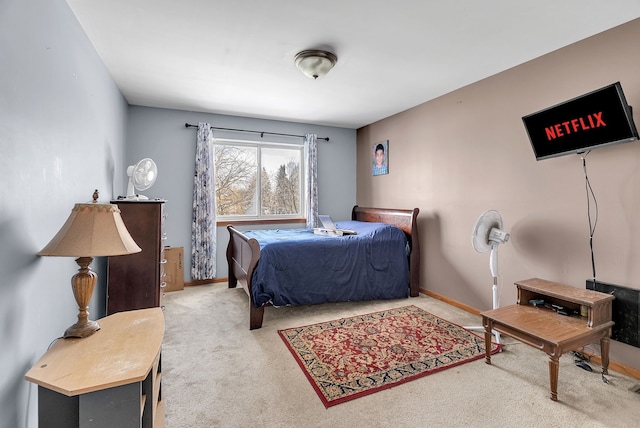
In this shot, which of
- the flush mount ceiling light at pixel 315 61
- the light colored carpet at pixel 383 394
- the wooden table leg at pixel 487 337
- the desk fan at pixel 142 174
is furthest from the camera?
the desk fan at pixel 142 174

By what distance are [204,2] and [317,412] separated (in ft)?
8.56

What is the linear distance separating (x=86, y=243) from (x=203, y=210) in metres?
3.07

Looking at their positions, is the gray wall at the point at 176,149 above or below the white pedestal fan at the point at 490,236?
above

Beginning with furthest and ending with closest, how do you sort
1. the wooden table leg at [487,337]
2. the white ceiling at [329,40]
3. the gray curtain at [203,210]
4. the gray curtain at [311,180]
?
the gray curtain at [311,180]
the gray curtain at [203,210]
the wooden table leg at [487,337]
the white ceiling at [329,40]

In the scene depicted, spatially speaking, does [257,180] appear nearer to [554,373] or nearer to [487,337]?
[487,337]

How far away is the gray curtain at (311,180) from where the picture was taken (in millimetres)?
5020

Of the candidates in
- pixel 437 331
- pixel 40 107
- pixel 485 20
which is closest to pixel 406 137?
pixel 485 20

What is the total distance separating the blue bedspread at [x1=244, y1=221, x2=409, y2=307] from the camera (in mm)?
3115

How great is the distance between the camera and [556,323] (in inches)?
84.2

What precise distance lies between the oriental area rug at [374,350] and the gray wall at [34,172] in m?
1.53

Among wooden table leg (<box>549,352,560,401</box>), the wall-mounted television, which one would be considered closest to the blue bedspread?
the wall-mounted television

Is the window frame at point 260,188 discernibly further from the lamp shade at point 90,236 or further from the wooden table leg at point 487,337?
the wooden table leg at point 487,337

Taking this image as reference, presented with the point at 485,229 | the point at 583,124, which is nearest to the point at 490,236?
the point at 485,229

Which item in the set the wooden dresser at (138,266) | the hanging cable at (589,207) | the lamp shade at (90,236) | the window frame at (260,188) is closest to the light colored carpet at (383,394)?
the wooden dresser at (138,266)
